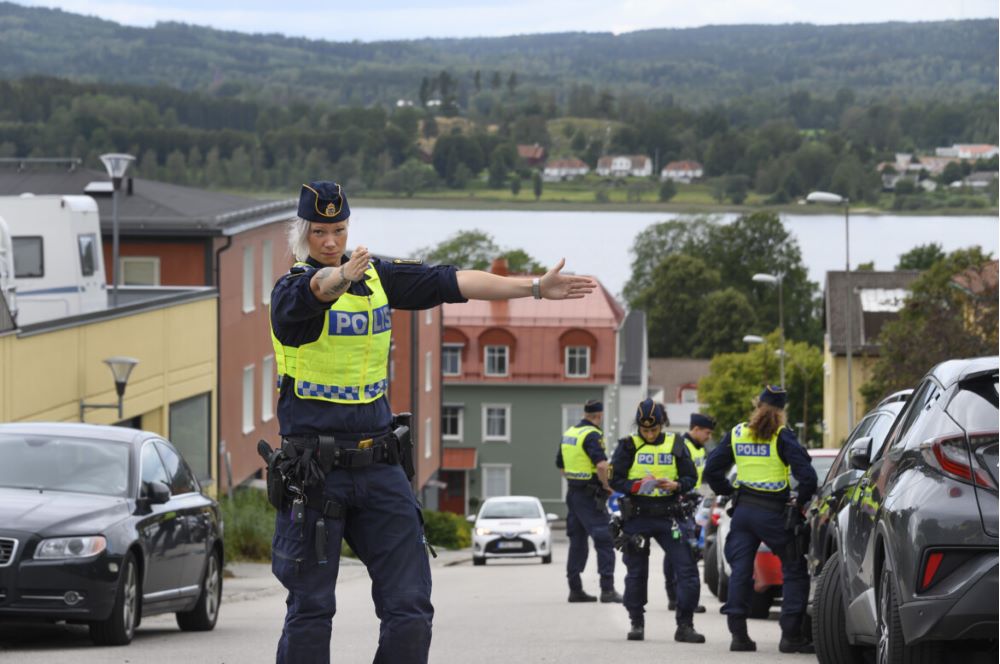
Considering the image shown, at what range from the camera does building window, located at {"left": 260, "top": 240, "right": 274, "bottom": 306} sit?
151ft

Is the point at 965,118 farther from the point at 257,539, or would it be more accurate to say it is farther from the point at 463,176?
the point at 257,539

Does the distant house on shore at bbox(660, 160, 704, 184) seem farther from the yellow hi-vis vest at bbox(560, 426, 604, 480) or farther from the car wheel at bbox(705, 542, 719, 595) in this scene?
the yellow hi-vis vest at bbox(560, 426, 604, 480)

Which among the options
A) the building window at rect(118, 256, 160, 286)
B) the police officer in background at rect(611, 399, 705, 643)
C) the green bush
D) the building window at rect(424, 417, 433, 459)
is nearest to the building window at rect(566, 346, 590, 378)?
the building window at rect(424, 417, 433, 459)

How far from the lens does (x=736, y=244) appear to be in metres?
121

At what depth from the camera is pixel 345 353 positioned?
6586mm

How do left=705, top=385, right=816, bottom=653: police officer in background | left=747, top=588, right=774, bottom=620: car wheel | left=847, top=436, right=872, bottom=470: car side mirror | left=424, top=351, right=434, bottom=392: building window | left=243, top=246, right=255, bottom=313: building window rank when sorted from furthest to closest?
1. left=424, top=351, right=434, bottom=392: building window
2. left=243, top=246, right=255, bottom=313: building window
3. left=747, top=588, right=774, bottom=620: car wheel
4. left=705, top=385, right=816, bottom=653: police officer in background
5. left=847, top=436, right=872, bottom=470: car side mirror

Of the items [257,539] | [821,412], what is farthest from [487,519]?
[821,412]

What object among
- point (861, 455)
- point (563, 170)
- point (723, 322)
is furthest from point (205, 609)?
point (563, 170)

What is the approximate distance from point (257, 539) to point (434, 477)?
42.2 m

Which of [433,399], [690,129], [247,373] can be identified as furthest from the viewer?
[690,129]

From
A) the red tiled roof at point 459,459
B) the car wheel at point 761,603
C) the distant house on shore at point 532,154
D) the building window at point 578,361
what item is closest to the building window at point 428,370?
the red tiled roof at point 459,459

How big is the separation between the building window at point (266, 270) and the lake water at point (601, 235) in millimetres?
55345

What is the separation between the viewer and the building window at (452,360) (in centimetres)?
8075

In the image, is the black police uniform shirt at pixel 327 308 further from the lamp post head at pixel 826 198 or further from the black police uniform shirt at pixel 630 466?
the lamp post head at pixel 826 198
